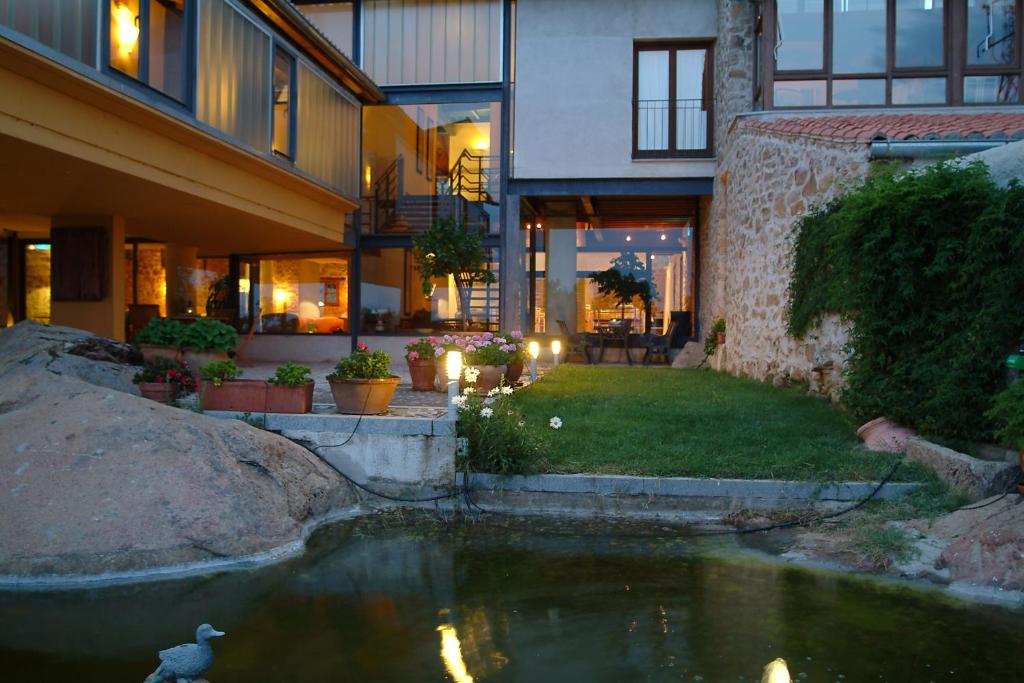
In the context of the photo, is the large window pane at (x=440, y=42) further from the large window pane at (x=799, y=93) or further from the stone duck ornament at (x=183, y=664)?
the stone duck ornament at (x=183, y=664)

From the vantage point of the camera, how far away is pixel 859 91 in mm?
10930

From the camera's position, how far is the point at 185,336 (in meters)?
7.70

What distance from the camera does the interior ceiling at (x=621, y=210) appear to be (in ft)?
52.7

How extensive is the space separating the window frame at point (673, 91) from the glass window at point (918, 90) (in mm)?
3808

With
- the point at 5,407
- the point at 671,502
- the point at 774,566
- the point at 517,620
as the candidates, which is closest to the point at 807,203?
the point at 671,502

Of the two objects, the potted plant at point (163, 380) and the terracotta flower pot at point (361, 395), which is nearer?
the terracotta flower pot at point (361, 395)

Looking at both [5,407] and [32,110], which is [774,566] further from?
[32,110]

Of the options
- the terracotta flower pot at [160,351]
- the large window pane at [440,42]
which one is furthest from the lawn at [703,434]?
the large window pane at [440,42]

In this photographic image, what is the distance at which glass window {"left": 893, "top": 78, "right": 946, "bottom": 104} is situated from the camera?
1088 cm

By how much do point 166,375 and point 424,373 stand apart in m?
2.85

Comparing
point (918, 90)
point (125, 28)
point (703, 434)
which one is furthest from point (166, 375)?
point (918, 90)

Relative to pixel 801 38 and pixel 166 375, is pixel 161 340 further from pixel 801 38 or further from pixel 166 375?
pixel 801 38

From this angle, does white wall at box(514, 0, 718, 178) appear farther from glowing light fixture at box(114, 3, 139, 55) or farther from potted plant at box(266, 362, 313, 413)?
potted plant at box(266, 362, 313, 413)

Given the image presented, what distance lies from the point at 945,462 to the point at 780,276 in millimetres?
4734
